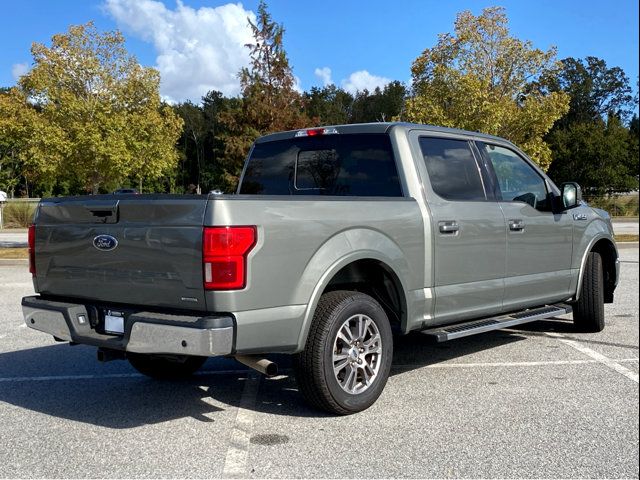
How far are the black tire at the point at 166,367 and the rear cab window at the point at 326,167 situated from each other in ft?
5.17

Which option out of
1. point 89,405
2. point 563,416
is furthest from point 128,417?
point 563,416

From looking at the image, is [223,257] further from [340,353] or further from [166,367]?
[166,367]

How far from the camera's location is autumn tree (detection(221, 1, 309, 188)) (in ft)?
59.3

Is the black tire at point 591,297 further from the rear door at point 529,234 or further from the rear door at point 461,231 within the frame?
the rear door at point 461,231

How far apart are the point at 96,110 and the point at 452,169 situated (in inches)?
618

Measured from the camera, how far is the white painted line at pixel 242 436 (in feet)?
11.2

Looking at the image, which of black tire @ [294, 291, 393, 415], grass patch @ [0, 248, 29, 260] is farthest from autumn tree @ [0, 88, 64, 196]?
black tire @ [294, 291, 393, 415]

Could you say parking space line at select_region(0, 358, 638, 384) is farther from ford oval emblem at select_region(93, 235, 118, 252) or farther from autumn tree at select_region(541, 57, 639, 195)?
autumn tree at select_region(541, 57, 639, 195)

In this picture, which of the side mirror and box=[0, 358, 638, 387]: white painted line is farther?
the side mirror

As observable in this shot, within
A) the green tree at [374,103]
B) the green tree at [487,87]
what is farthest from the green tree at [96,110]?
the green tree at [374,103]

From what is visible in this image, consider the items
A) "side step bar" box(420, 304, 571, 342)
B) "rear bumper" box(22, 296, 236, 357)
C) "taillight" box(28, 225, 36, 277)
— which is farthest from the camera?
"side step bar" box(420, 304, 571, 342)

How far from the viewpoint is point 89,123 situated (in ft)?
Result: 59.5

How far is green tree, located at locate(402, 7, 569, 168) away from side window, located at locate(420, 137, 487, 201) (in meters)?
15.5

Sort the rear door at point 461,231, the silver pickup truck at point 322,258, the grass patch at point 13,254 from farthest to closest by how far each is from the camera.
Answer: the grass patch at point 13,254 < the rear door at point 461,231 < the silver pickup truck at point 322,258
